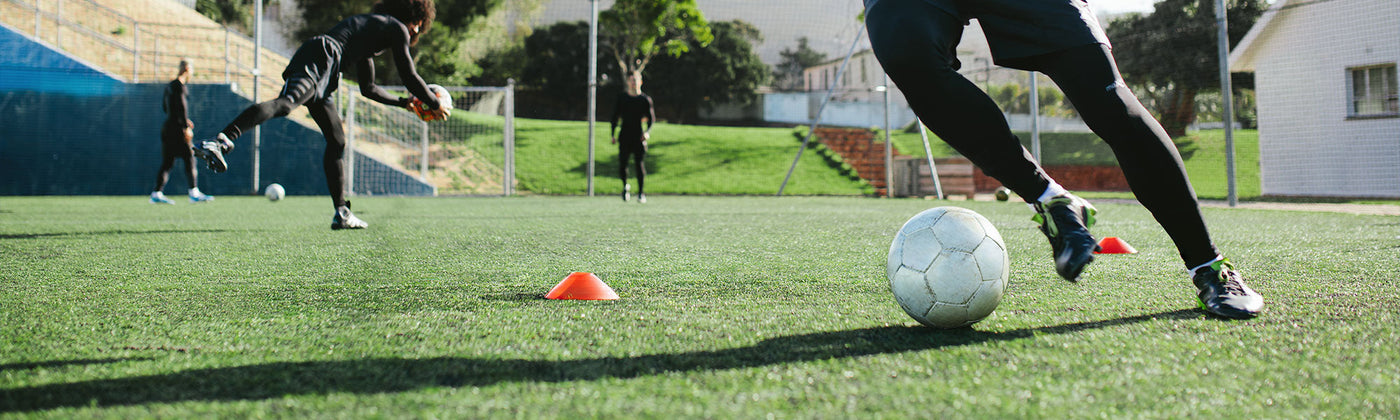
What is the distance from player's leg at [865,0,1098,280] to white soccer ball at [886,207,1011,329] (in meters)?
0.15

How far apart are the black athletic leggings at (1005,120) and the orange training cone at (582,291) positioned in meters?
1.11

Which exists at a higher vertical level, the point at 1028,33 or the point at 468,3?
the point at 468,3

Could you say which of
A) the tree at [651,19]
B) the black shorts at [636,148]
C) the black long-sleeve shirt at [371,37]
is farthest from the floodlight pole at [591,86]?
the tree at [651,19]

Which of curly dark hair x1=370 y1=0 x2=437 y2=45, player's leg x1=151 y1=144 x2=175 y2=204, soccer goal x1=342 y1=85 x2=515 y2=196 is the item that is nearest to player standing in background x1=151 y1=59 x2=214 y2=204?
player's leg x1=151 y1=144 x2=175 y2=204

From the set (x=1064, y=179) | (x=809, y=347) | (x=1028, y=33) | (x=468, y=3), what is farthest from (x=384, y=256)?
(x=468, y=3)

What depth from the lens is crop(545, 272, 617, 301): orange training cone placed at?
2.52 m

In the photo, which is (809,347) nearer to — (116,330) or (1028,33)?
(1028,33)

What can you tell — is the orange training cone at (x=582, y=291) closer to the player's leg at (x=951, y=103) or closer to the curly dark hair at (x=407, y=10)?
the player's leg at (x=951, y=103)

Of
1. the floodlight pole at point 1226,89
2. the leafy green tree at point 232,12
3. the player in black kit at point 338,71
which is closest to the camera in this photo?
the player in black kit at point 338,71

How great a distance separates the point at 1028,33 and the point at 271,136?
645 inches

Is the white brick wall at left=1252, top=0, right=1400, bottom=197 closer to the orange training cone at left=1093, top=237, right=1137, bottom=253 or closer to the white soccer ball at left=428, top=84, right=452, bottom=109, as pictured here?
the orange training cone at left=1093, top=237, right=1137, bottom=253

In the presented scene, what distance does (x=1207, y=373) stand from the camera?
1532mm

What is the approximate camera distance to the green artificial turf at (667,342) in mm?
1331

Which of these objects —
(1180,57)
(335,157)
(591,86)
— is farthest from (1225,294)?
(1180,57)
